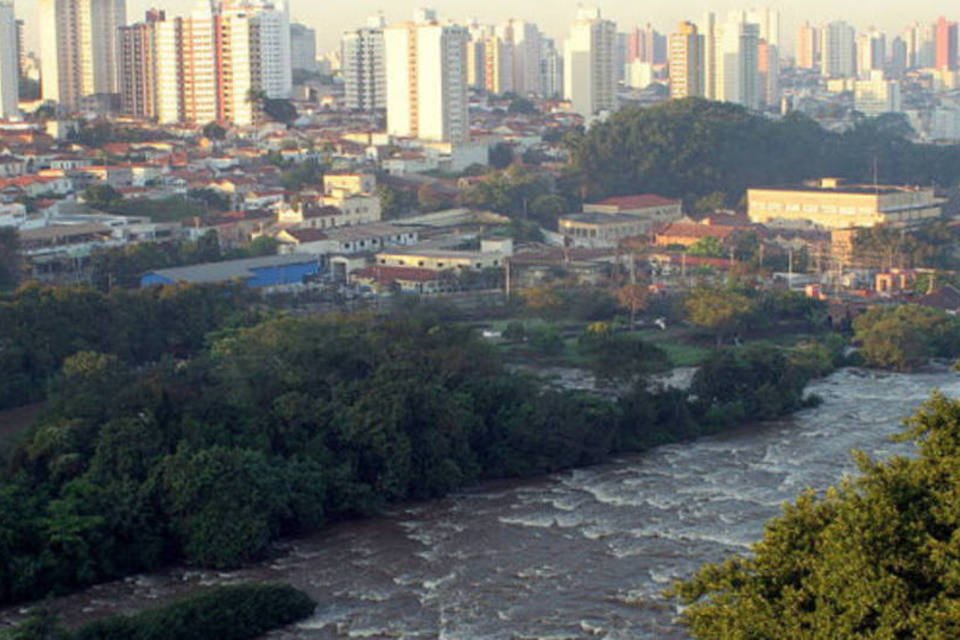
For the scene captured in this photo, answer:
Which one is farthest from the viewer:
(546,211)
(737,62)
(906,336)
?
(737,62)

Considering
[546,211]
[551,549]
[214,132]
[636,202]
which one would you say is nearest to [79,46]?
[214,132]

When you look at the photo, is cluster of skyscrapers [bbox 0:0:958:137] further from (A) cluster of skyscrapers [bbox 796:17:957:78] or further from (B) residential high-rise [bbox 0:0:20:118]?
(A) cluster of skyscrapers [bbox 796:17:957:78]

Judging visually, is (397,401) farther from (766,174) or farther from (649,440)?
(766,174)

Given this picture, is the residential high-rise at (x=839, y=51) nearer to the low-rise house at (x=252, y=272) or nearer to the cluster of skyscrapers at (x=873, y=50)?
the cluster of skyscrapers at (x=873, y=50)

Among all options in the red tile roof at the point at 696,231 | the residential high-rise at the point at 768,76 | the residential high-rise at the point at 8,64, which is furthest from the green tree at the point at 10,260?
the residential high-rise at the point at 768,76

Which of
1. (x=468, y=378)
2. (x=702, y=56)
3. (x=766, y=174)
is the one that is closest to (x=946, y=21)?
(x=702, y=56)

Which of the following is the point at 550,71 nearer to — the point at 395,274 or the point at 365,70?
the point at 365,70
